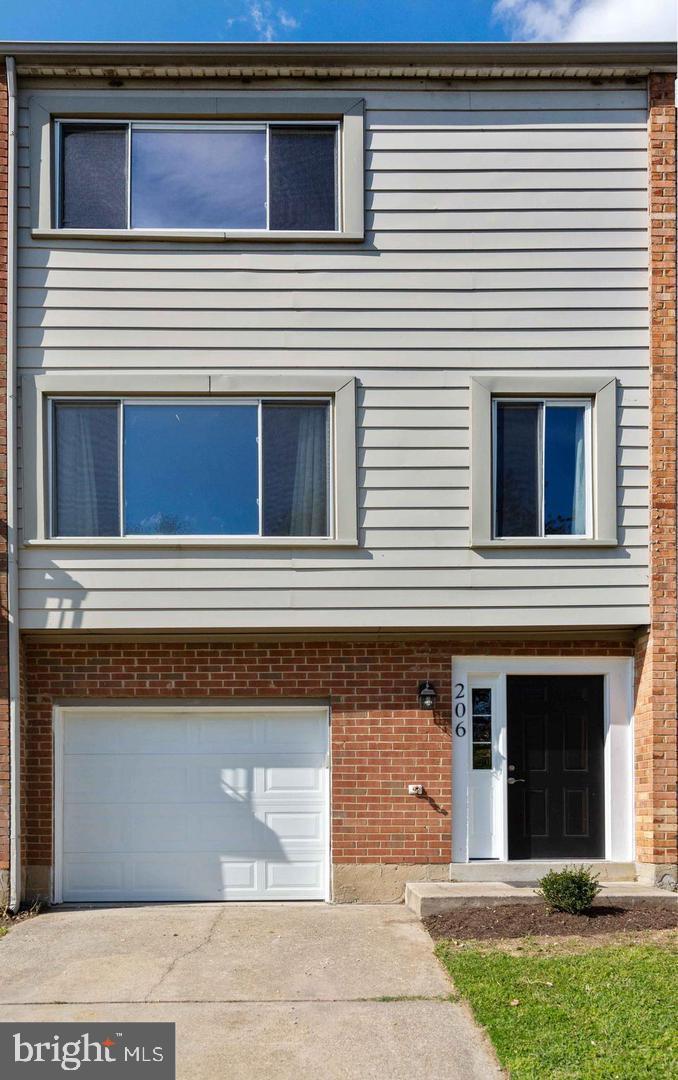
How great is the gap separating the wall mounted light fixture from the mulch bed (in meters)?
1.82

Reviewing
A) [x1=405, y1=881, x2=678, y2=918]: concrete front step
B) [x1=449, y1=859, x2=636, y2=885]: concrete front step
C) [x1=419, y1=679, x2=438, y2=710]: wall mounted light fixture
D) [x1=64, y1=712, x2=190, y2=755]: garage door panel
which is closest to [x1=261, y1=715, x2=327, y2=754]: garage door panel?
[x1=64, y1=712, x2=190, y2=755]: garage door panel

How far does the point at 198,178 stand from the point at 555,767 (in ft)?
21.8

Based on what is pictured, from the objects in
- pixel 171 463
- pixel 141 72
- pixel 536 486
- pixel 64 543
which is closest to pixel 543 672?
pixel 536 486

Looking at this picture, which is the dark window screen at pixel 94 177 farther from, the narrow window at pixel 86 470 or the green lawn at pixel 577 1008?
the green lawn at pixel 577 1008

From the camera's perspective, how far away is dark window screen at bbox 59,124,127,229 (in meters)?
9.05

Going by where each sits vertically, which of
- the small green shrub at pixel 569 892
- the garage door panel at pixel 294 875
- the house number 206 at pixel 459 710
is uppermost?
the house number 206 at pixel 459 710

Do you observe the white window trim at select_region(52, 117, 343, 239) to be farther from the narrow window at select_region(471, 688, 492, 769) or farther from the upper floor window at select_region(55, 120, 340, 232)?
the narrow window at select_region(471, 688, 492, 769)

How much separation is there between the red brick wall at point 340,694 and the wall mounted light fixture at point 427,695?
87mm

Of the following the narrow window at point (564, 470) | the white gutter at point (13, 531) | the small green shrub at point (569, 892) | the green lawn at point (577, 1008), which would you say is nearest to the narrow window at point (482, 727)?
the small green shrub at point (569, 892)

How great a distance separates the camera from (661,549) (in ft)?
29.1

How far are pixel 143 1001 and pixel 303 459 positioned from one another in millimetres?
4764

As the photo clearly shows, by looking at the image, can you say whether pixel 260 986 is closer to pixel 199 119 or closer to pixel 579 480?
pixel 579 480

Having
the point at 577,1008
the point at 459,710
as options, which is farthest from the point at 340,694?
the point at 577,1008

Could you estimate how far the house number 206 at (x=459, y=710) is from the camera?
915 centimetres
